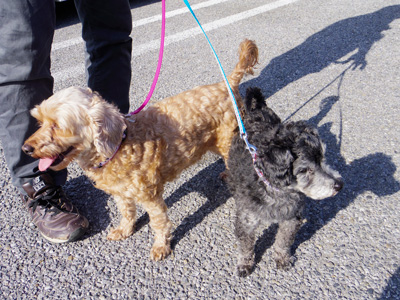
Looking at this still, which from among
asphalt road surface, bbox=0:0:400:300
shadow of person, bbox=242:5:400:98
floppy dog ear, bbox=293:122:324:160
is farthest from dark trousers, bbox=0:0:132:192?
shadow of person, bbox=242:5:400:98

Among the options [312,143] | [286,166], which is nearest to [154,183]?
[286,166]

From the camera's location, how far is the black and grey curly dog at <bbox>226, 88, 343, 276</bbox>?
1.97 m

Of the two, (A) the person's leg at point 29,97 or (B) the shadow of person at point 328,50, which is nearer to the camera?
(A) the person's leg at point 29,97

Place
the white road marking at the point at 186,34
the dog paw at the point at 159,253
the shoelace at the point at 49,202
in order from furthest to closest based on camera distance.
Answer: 1. the white road marking at the point at 186,34
2. the shoelace at the point at 49,202
3. the dog paw at the point at 159,253

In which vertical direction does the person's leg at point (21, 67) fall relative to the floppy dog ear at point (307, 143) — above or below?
above

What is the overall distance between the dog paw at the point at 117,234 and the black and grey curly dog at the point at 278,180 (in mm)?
1054

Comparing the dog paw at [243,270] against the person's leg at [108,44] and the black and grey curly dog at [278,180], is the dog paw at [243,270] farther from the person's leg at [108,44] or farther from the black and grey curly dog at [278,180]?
the person's leg at [108,44]

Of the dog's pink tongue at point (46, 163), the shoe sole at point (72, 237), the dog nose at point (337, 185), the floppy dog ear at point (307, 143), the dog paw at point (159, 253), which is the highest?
the floppy dog ear at point (307, 143)

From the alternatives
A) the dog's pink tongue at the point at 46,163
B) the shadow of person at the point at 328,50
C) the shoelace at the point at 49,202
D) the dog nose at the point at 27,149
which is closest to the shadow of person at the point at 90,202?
the shoelace at the point at 49,202

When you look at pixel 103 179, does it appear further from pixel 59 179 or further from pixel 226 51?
pixel 226 51

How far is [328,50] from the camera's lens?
211 inches

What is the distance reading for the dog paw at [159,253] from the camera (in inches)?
99.1

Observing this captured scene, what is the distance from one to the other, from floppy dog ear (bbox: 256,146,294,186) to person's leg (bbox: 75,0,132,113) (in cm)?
209

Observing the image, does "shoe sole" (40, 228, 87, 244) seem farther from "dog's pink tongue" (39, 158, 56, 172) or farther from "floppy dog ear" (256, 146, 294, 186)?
"floppy dog ear" (256, 146, 294, 186)
